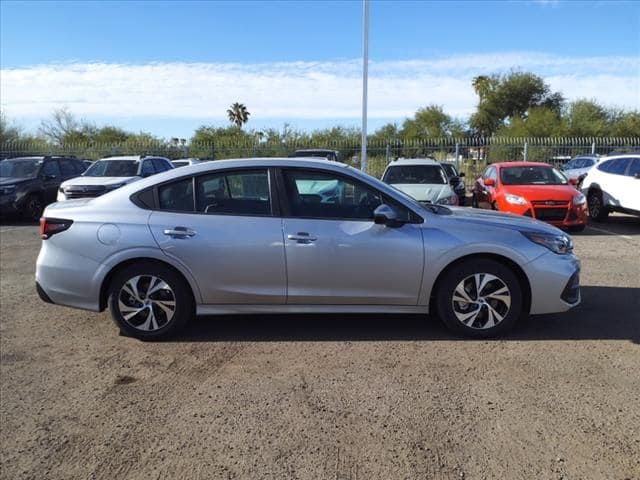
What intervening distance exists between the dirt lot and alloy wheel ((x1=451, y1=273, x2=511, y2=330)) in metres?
0.21

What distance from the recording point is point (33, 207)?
14258 mm

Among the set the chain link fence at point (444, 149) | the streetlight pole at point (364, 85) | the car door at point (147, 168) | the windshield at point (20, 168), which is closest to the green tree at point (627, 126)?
the chain link fence at point (444, 149)

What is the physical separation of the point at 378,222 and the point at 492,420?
1.93m

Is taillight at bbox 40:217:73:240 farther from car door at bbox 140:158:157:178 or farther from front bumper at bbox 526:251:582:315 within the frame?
car door at bbox 140:158:157:178

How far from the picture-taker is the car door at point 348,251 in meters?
4.71

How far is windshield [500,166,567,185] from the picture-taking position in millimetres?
11758

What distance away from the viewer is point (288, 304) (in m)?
4.87

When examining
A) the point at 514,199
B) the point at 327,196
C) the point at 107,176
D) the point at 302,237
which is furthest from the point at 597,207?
the point at 107,176

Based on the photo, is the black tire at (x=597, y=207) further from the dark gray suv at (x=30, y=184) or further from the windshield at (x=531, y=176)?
the dark gray suv at (x=30, y=184)

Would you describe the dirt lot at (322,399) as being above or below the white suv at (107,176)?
below

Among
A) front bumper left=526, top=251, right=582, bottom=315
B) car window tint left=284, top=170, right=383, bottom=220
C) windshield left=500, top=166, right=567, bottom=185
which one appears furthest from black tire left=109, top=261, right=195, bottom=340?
windshield left=500, top=166, right=567, bottom=185

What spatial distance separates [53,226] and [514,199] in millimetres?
8892

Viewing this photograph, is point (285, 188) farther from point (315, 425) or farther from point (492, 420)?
point (492, 420)

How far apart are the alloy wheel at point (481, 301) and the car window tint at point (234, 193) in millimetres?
1898
